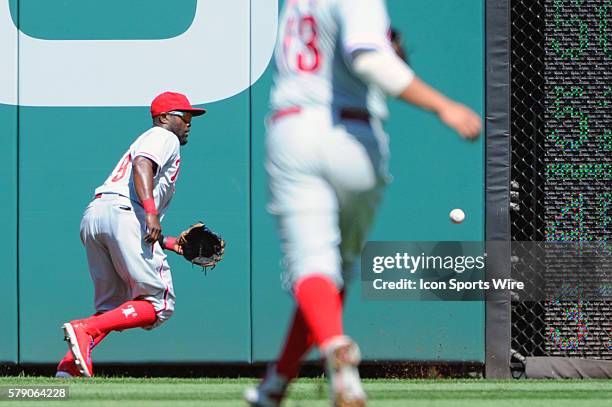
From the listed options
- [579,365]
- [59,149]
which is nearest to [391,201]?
[579,365]

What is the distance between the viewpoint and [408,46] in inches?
274

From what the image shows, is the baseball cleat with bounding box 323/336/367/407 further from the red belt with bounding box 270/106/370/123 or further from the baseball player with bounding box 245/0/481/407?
the red belt with bounding box 270/106/370/123

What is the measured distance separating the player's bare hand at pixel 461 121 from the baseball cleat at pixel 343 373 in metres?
0.64

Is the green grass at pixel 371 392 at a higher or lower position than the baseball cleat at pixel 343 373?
lower

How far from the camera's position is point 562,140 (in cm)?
739

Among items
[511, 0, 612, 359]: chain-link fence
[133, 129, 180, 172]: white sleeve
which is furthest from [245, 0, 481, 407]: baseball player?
[511, 0, 612, 359]: chain-link fence

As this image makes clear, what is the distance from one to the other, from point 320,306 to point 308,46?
0.77 m

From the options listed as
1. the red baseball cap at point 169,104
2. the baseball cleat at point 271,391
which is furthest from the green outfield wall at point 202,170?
the baseball cleat at point 271,391

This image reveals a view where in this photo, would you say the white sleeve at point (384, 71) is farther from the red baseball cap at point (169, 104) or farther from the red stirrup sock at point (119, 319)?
the red baseball cap at point (169, 104)

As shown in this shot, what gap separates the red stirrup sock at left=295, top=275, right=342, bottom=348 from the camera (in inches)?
122

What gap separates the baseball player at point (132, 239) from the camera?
254 inches

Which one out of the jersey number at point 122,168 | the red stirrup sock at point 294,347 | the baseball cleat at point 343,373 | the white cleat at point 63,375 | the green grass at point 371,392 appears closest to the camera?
the baseball cleat at point 343,373

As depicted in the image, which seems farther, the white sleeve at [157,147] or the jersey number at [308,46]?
the white sleeve at [157,147]

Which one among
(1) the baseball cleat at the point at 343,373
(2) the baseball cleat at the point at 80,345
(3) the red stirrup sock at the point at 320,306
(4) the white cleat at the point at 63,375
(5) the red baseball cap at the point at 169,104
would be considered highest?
(5) the red baseball cap at the point at 169,104
